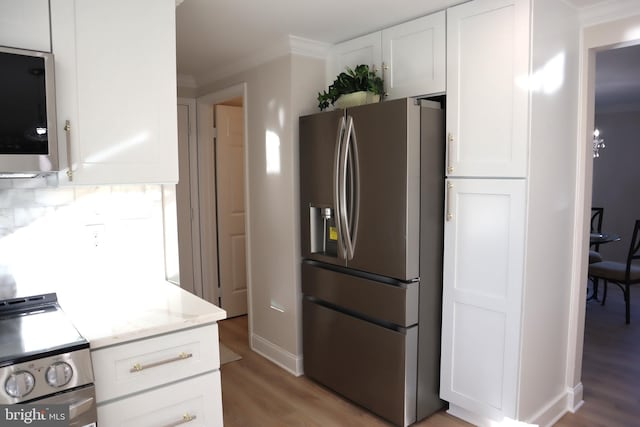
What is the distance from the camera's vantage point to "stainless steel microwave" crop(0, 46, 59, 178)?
4.74 feet

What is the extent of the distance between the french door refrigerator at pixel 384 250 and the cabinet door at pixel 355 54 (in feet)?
1.50

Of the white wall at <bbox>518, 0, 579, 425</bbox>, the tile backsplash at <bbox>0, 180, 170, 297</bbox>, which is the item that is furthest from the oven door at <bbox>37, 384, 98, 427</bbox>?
the white wall at <bbox>518, 0, 579, 425</bbox>

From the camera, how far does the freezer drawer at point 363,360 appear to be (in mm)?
2410

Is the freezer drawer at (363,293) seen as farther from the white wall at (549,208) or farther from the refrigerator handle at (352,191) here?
the white wall at (549,208)

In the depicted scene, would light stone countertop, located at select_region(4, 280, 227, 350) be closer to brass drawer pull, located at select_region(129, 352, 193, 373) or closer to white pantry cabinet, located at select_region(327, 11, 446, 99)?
brass drawer pull, located at select_region(129, 352, 193, 373)

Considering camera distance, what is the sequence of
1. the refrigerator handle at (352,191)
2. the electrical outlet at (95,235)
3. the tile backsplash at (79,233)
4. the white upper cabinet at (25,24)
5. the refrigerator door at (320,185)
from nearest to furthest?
the white upper cabinet at (25,24), the tile backsplash at (79,233), the electrical outlet at (95,235), the refrigerator handle at (352,191), the refrigerator door at (320,185)

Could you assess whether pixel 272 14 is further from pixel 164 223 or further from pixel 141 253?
pixel 141 253

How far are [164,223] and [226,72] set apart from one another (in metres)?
1.87

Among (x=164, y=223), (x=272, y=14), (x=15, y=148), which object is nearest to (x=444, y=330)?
(x=164, y=223)

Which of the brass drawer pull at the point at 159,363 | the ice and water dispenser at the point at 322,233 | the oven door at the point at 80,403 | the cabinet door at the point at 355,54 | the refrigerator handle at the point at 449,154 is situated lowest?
the oven door at the point at 80,403

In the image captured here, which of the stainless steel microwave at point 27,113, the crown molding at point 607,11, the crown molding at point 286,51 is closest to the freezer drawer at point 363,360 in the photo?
the crown molding at point 286,51

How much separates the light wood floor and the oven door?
129cm

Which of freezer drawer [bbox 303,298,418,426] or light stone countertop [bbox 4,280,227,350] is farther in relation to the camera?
freezer drawer [bbox 303,298,418,426]

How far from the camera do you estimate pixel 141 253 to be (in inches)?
85.8
